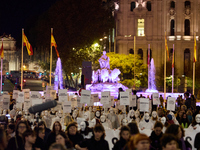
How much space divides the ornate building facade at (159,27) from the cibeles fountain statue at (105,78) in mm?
23905

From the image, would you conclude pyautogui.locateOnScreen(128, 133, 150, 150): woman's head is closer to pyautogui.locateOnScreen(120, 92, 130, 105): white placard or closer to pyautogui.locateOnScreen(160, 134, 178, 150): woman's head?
pyautogui.locateOnScreen(160, 134, 178, 150): woman's head

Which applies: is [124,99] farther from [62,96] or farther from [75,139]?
Result: [75,139]

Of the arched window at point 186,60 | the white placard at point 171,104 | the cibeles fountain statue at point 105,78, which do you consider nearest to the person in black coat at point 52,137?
the white placard at point 171,104

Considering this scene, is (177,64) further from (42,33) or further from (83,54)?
(42,33)

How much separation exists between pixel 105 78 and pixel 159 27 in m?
26.4

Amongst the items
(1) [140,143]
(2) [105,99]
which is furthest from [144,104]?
(1) [140,143]

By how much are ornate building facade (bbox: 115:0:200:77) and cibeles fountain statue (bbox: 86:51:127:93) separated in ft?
78.4

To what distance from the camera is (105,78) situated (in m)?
39.2

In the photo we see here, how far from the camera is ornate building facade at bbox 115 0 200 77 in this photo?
63.1 meters

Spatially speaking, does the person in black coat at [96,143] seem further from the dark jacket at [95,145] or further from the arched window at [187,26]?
Result: the arched window at [187,26]

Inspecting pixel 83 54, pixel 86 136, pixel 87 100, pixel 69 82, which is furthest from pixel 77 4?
pixel 86 136

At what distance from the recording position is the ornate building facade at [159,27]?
6306 centimetres

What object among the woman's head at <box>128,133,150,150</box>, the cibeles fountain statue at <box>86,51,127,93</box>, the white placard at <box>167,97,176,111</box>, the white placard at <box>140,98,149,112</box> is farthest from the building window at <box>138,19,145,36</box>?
the woman's head at <box>128,133,150,150</box>

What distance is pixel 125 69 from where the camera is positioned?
182ft
